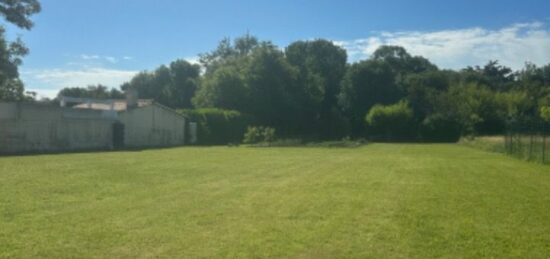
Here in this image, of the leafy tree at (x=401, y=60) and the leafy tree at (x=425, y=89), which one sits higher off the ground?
the leafy tree at (x=401, y=60)

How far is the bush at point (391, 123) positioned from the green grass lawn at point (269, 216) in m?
49.3

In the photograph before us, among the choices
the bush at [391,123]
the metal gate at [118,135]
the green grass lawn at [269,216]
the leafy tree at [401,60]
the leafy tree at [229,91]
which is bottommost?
the green grass lawn at [269,216]

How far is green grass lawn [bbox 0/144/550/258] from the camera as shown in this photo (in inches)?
304

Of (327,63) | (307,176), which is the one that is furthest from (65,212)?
(327,63)

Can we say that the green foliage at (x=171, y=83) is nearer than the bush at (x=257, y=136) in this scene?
No

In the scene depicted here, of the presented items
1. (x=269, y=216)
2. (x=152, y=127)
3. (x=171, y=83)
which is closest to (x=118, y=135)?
(x=152, y=127)

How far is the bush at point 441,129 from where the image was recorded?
214 feet

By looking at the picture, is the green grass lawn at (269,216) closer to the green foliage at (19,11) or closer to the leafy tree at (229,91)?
the green foliage at (19,11)

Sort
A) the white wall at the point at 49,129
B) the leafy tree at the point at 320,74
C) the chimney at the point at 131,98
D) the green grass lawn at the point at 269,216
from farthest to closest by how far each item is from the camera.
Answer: the leafy tree at the point at 320,74 → the chimney at the point at 131,98 → the white wall at the point at 49,129 → the green grass lawn at the point at 269,216

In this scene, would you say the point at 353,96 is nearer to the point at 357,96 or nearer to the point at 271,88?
the point at 357,96

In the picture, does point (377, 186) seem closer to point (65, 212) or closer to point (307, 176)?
point (307, 176)

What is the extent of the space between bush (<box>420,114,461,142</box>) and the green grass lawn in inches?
1921

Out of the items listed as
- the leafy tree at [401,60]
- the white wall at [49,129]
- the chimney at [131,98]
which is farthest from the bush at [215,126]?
the leafy tree at [401,60]

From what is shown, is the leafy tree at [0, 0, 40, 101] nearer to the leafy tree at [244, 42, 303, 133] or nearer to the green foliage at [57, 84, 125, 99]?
the leafy tree at [244, 42, 303, 133]
